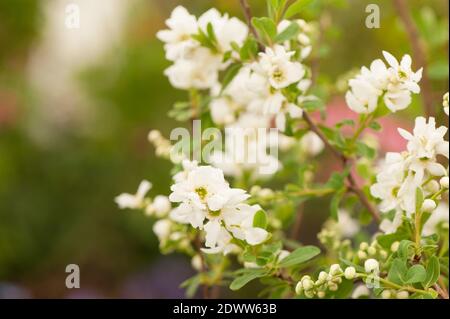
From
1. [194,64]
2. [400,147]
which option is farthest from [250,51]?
[400,147]

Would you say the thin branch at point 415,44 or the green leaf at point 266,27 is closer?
the green leaf at point 266,27

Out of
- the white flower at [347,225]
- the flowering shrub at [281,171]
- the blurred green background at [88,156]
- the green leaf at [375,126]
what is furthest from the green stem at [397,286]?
the blurred green background at [88,156]

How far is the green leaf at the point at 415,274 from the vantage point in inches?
26.5

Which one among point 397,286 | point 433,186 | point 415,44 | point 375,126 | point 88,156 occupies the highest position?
point 88,156

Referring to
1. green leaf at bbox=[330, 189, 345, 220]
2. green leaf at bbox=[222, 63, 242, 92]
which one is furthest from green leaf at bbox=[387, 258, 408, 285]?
green leaf at bbox=[222, 63, 242, 92]

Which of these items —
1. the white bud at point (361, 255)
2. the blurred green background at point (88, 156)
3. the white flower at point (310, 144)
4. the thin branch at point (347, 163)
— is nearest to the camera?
the white bud at point (361, 255)

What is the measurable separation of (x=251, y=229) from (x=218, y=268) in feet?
0.89

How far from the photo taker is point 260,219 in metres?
0.72

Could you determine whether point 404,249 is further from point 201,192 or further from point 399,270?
point 201,192

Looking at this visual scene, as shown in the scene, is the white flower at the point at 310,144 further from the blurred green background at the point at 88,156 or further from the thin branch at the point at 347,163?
the blurred green background at the point at 88,156

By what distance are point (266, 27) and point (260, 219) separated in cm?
23

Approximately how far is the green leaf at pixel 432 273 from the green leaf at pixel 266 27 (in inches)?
12.6

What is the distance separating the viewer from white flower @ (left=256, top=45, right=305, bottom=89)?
2.52ft

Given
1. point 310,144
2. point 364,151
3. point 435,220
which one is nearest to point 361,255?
point 364,151
